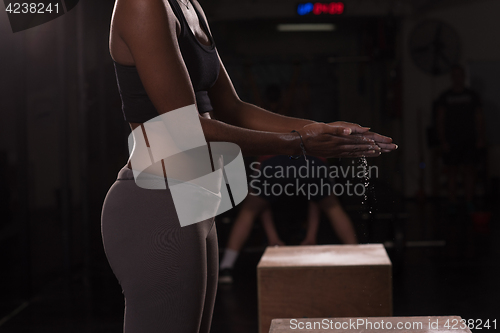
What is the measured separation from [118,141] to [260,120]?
2901 mm

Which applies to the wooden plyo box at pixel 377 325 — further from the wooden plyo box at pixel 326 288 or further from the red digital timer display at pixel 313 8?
the red digital timer display at pixel 313 8

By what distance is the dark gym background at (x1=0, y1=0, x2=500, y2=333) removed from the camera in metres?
3.20

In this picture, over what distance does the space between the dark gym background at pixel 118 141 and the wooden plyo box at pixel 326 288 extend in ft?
2.85

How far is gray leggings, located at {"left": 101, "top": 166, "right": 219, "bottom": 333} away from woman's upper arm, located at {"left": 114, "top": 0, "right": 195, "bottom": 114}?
187 millimetres

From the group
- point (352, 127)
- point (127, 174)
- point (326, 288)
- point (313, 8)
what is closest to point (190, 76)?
point (127, 174)

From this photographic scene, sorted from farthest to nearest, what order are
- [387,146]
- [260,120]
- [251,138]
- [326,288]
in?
[326,288]
[260,120]
[387,146]
[251,138]

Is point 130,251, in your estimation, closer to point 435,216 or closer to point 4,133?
point 4,133

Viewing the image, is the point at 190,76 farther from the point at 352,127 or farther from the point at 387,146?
the point at 387,146

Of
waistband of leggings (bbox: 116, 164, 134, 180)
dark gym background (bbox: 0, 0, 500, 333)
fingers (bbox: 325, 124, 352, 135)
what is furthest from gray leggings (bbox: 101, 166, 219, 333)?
dark gym background (bbox: 0, 0, 500, 333)

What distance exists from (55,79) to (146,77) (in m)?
3.16

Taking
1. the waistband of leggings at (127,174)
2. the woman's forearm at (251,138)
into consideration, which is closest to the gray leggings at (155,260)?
the waistband of leggings at (127,174)

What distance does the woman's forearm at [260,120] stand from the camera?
131 cm

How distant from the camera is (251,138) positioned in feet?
3.51

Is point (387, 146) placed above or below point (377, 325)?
above
